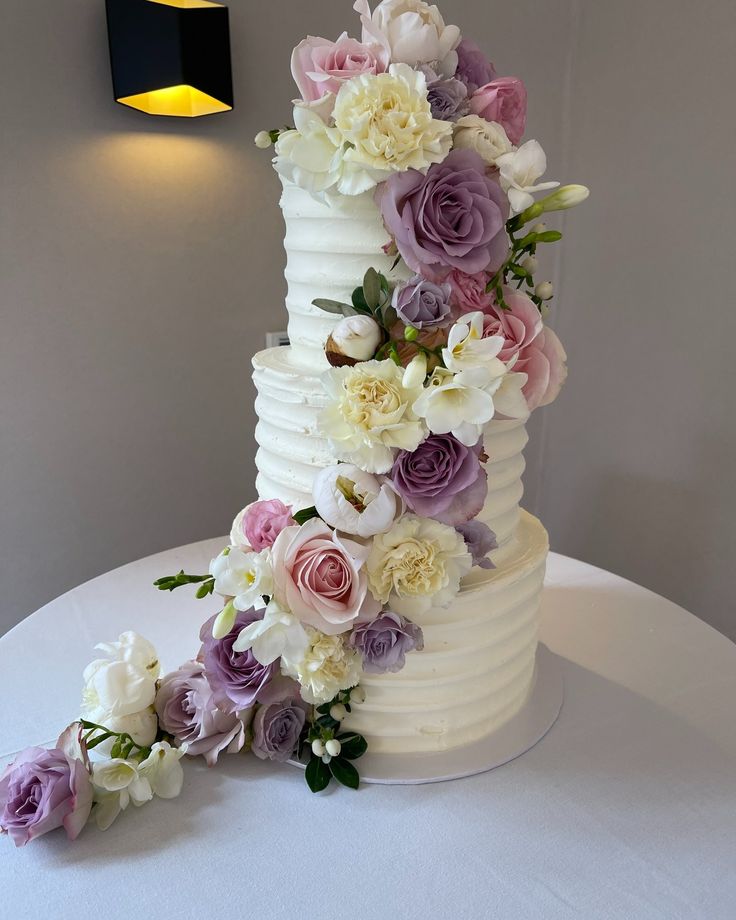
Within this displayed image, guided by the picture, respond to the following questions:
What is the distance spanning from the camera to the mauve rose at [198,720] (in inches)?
38.7

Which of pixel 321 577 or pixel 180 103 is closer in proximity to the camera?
pixel 321 577

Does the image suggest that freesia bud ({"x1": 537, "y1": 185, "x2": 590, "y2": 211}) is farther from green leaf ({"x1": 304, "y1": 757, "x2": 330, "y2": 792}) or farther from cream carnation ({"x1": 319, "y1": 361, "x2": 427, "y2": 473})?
green leaf ({"x1": 304, "y1": 757, "x2": 330, "y2": 792})

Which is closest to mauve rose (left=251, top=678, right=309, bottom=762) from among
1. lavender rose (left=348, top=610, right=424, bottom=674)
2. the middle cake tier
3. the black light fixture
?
lavender rose (left=348, top=610, right=424, bottom=674)

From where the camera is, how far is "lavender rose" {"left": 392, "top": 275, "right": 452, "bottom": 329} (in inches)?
32.6

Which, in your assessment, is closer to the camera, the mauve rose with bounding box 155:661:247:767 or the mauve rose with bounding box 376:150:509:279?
the mauve rose with bounding box 376:150:509:279

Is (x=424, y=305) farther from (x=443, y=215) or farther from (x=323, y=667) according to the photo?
(x=323, y=667)

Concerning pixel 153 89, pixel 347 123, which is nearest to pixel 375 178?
pixel 347 123

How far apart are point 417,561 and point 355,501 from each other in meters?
0.09

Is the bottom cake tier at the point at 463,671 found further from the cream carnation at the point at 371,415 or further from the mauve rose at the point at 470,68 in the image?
the mauve rose at the point at 470,68

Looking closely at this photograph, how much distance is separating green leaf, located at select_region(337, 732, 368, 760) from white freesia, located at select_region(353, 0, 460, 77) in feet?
2.59

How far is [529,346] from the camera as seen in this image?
89 cm

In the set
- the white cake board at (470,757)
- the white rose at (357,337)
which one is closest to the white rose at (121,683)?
the white cake board at (470,757)

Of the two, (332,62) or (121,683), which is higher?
(332,62)

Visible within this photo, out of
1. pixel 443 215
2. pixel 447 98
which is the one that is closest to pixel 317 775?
pixel 443 215
